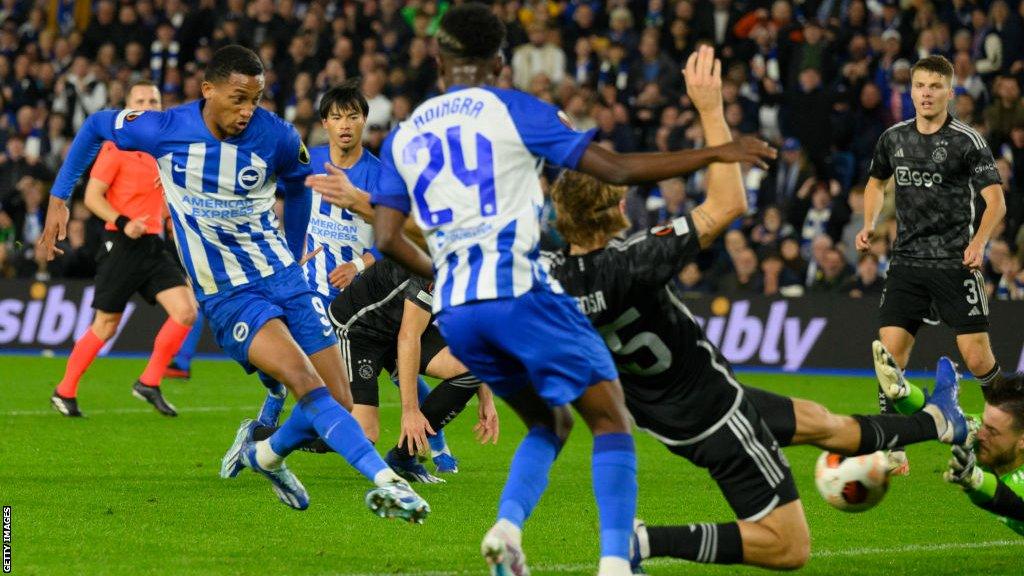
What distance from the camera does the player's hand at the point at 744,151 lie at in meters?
5.16

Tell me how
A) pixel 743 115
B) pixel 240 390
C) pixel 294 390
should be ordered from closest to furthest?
pixel 294 390 → pixel 240 390 → pixel 743 115

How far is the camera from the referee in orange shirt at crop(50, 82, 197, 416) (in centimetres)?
1213

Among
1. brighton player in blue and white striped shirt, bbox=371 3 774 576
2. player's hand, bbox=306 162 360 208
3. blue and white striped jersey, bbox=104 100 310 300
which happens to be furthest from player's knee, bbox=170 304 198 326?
brighton player in blue and white striped shirt, bbox=371 3 774 576

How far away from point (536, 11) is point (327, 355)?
14.6m

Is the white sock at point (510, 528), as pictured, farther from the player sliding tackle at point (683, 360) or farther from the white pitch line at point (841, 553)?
the white pitch line at point (841, 553)

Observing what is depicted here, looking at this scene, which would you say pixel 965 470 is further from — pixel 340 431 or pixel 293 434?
pixel 293 434

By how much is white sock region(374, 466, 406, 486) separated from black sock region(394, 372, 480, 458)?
2444mm

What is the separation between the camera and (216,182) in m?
7.46

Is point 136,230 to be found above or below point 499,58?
below

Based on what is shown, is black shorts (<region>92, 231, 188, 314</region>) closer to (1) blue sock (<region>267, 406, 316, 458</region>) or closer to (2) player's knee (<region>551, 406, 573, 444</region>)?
(1) blue sock (<region>267, 406, 316, 458</region>)

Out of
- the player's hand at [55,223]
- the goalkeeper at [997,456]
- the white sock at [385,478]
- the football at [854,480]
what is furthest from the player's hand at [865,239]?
the player's hand at [55,223]

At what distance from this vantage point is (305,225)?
8117 millimetres

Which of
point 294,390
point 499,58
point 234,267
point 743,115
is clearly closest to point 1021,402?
point 499,58

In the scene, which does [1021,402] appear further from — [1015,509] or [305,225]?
[305,225]
